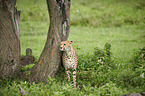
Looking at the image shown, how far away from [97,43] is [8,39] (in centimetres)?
540

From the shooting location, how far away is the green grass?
5379 millimetres

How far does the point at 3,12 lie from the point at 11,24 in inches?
18.8

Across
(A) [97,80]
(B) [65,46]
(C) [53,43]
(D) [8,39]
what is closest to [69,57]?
Result: (B) [65,46]

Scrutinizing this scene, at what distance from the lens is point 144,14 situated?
15.8 metres

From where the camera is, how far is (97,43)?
33.9 ft

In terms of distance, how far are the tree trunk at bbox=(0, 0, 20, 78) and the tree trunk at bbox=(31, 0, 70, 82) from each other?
0.87m

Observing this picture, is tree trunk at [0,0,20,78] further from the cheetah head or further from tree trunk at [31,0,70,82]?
the cheetah head

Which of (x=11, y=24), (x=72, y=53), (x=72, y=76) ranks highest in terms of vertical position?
(x=11, y=24)

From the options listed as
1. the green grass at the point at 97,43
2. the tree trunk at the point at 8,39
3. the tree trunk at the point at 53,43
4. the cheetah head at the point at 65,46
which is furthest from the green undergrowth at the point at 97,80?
the cheetah head at the point at 65,46

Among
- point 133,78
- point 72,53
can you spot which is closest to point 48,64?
point 72,53

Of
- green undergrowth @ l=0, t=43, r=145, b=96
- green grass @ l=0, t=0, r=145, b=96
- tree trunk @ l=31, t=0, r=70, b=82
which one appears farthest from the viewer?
tree trunk @ l=31, t=0, r=70, b=82

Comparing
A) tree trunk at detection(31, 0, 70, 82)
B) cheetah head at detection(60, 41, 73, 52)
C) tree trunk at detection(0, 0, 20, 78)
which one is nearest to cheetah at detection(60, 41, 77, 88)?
cheetah head at detection(60, 41, 73, 52)

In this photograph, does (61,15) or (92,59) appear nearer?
(61,15)

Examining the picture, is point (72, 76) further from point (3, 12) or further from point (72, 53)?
point (3, 12)
